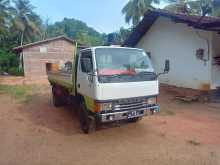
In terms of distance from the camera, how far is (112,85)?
5.49 m

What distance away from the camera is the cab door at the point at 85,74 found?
5.70 meters

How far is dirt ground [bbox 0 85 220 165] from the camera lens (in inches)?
190

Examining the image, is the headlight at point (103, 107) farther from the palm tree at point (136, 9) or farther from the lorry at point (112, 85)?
the palm tree at point (136, 9)

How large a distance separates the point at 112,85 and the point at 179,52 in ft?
25.7

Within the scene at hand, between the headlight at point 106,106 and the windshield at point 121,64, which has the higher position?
the windshield at point 121,64

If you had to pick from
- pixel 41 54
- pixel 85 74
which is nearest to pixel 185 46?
pixel 85 74

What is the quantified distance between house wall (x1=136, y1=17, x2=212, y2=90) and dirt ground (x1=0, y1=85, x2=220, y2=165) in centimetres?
277

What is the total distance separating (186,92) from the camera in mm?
11711

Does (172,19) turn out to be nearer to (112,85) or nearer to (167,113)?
(167,113)

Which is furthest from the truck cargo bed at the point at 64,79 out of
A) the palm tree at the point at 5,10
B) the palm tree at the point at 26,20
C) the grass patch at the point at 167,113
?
the palm tree at the point at 26,20

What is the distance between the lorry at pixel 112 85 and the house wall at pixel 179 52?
5631 millimetres

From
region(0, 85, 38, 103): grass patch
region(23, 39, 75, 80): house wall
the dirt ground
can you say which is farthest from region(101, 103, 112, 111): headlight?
region(23, 39, 75, 80): house wall

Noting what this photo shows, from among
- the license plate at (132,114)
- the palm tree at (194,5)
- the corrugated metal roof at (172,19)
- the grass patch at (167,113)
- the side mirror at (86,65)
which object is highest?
the palm tree at (194,5)

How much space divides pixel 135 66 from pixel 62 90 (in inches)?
137
